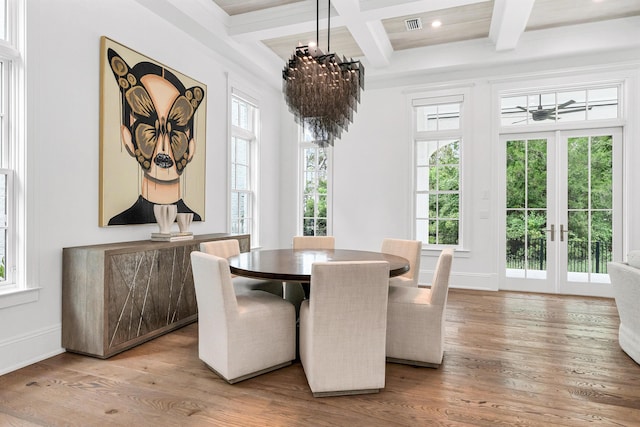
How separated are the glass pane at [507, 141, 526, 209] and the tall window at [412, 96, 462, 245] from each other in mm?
643

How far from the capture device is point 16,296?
2.60 metres

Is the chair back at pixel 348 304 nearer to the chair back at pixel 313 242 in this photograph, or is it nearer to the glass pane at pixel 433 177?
the chair back at pixel 313 242

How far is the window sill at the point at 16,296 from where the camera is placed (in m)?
2.53

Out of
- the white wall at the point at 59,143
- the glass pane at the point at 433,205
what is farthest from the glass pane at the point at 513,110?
the white wall at the point at 59,143

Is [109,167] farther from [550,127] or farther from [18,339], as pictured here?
[550,127]

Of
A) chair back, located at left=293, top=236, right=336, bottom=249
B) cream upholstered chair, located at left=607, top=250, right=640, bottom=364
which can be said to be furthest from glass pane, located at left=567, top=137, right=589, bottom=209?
chair back, located at left=293, top=236, right=336, bottom=249

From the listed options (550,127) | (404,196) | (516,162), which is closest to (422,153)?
(404,196)

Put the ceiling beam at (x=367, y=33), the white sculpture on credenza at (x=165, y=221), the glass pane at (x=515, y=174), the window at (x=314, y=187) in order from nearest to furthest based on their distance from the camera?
the white sculpture on credenza at (x=165, y=221) < the ceiling beam at (x=367, y=33) < the glass pane at (x=515, y=174) < the window at (x=314, y=187)

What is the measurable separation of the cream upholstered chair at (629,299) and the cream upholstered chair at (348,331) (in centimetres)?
A: 186

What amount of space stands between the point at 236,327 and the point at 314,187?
4.06 meters

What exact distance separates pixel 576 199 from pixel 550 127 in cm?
99

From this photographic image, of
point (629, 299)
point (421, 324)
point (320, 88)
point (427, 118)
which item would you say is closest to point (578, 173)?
point (427, 118)

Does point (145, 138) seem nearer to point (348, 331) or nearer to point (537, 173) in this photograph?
point (348, 331)

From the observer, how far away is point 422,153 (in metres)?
5.66
